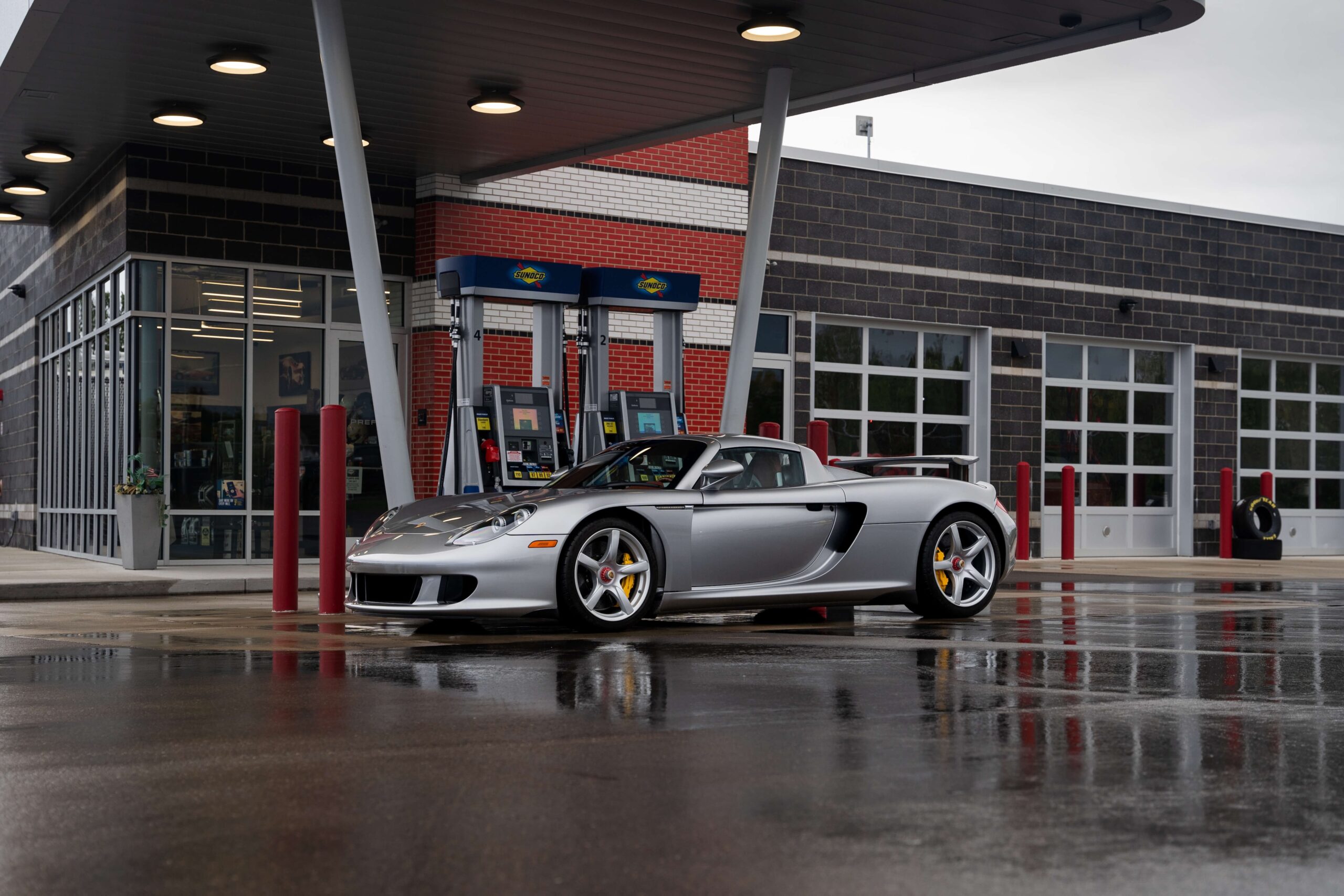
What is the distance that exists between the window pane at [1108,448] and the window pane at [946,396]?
2452mm

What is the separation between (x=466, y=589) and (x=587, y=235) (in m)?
10.3

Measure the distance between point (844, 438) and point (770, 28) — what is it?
9877mm

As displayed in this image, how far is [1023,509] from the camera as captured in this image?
2084 cm

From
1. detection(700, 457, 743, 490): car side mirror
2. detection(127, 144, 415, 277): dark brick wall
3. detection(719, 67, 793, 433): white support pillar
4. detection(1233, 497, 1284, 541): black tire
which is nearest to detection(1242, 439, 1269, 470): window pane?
detection(1233, 497, 1284, 541): black tire

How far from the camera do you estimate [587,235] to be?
18.6 meters

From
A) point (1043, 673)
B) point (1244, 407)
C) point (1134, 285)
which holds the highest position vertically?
point (1134, 285)

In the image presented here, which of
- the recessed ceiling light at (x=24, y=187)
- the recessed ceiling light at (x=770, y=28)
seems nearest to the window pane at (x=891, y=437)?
the recessed ceiling light at (x=770, y=28)

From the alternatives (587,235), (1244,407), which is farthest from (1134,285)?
(587,235)

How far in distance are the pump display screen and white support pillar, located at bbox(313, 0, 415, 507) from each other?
3.14 feet

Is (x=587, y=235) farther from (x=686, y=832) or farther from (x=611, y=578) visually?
(x=686, y=832)

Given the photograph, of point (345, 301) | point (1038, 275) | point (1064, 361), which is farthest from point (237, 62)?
point (1064, 361)

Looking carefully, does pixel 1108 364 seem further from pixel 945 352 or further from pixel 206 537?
pixel 206 537

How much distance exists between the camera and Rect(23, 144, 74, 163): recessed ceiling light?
651 inches

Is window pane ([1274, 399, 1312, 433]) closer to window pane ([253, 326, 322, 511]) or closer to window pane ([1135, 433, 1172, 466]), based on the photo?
window pane ([1135, 433, 1172, 466])
